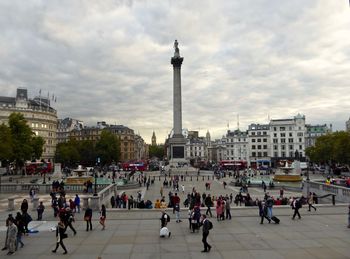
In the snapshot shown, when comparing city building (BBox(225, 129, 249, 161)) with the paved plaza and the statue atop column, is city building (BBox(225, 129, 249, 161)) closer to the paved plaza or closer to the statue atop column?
the statue atop column

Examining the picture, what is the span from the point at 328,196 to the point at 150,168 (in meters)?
79.7

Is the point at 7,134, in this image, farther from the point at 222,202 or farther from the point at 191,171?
the point at 222,202

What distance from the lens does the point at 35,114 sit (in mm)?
131375

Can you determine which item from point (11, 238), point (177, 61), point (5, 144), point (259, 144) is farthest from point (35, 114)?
point (11, 238)

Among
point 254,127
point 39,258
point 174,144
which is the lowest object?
point 39,258

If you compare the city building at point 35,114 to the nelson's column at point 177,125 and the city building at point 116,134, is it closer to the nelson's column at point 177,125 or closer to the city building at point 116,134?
the city building at point 116,134

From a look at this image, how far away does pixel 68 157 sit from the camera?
11500 cm

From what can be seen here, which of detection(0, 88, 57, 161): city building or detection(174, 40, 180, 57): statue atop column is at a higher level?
detection(174, 40, 180, 57): statue atop column

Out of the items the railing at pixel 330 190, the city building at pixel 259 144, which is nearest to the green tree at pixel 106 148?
→ the city building at pixel 259 144

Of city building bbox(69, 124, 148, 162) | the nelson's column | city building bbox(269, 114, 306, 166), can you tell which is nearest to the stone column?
the nelson's column

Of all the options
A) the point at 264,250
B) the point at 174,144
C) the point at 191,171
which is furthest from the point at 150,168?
the point at 264,250

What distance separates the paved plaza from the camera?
16.3 m

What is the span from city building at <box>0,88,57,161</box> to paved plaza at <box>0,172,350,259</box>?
4308 inches

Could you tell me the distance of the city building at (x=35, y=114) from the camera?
126 m
